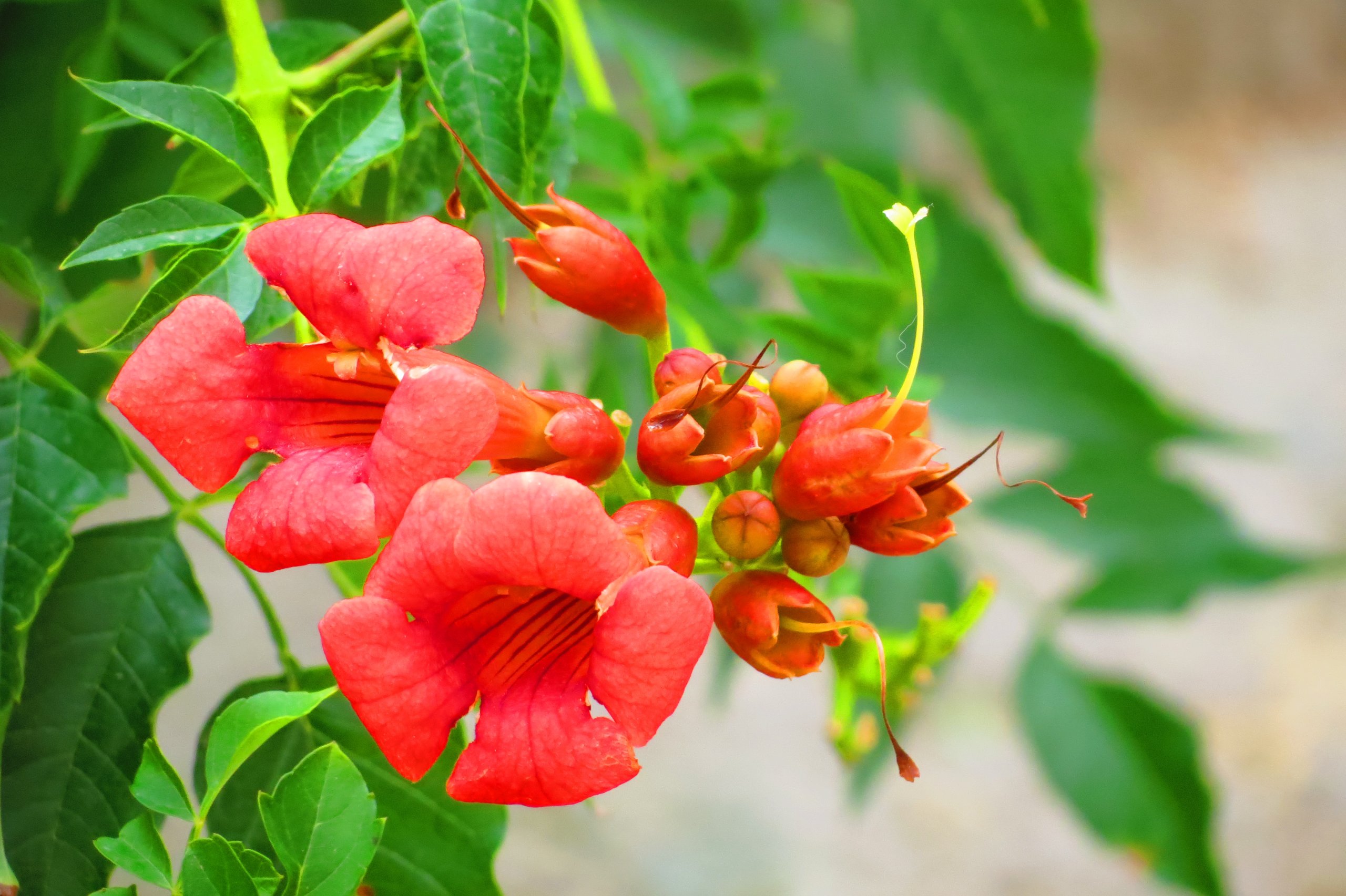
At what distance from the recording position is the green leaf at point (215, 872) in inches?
18.0

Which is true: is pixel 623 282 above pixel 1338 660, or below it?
above

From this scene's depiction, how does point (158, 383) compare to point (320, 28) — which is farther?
point (320, 28)

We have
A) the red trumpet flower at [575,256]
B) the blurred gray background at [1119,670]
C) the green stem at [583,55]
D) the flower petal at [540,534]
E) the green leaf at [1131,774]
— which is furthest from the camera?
the blurred gray background at [1119,670]

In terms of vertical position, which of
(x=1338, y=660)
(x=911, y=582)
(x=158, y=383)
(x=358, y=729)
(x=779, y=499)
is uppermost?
(x=158, y=383)

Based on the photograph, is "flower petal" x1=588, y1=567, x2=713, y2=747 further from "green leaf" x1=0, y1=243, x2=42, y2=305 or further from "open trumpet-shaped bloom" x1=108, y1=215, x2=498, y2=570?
"green leaf" x1=0, y1=243, x2=42, y2=305

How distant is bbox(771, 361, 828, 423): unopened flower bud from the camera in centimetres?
56

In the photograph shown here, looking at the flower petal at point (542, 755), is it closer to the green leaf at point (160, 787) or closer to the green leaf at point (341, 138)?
the green leaf at point (160, 787)

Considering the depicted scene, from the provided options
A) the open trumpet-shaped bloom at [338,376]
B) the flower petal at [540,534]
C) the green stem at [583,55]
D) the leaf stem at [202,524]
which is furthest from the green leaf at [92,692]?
the green stem at [583,55]

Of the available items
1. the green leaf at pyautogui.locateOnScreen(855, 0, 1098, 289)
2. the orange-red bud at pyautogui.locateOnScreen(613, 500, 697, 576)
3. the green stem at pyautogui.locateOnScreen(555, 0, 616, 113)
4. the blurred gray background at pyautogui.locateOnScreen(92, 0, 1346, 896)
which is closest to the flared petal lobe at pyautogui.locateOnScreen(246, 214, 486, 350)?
the orange-red bud at pyautogui.locateOnScreen(613, 500, 697, 576)

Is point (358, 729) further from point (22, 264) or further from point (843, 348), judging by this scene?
point (843, 348)

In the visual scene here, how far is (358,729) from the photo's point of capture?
0.59m

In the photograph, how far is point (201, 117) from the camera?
516 millimetres

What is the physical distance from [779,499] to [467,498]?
6.3 inches

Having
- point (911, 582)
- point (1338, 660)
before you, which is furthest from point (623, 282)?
point (1338, 660)
